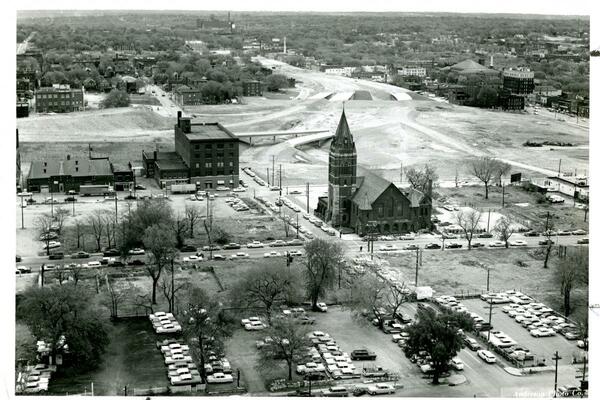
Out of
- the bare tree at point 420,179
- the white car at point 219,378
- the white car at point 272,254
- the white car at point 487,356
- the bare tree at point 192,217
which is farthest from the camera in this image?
the bare tree at point 420,179

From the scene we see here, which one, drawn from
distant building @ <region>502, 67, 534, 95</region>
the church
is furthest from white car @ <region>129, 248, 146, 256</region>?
distant building @ <region>502, 67, 534, 95</region>

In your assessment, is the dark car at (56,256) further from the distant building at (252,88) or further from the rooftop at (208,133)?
the distant building at (252,88)

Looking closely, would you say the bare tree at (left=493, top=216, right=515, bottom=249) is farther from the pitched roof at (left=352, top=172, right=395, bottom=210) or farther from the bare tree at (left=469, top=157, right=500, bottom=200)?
the bare tree at (left=469, top=157, right=500, bottom=200)

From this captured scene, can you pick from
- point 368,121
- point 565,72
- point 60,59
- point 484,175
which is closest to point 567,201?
point 484,175

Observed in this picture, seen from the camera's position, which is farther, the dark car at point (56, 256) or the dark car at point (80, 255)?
the dark car at point (80, 255)

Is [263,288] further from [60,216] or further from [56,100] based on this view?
[56,100]

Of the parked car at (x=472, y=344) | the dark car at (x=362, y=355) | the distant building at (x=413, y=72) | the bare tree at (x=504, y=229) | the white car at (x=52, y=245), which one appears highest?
the distant building at (x=413, y=72)

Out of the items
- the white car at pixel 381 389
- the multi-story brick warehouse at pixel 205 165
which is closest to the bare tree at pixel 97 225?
the multi-story brick warehouse at pixel 205 165

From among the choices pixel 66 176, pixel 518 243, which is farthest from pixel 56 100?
pixel 518 243
